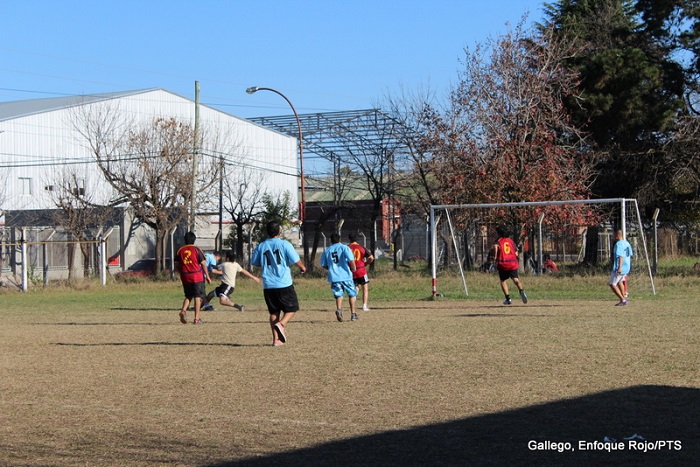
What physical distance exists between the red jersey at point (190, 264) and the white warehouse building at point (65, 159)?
80.0 ft

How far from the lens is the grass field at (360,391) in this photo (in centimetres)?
653

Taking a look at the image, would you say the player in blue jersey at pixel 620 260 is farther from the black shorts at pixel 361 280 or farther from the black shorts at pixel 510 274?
the black shorts at pixel 361 280

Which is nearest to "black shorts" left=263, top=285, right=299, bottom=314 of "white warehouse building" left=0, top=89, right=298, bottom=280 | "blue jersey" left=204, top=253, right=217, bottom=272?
"blue jersey" left=204, top=253, right=217, bottom=272

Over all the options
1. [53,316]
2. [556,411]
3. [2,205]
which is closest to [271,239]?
[556,411]

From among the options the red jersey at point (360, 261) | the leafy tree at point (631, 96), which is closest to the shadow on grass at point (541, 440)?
the red jersey at point (360, 261)

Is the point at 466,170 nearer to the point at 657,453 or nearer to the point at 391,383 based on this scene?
the point at 391,383

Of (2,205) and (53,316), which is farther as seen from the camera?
(2,205)

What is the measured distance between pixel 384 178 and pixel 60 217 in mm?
16071

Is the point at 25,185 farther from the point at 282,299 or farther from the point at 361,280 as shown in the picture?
the point at 282,299

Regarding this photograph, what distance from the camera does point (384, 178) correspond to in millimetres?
45781

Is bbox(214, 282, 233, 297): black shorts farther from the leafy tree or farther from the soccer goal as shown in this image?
the leafy tree

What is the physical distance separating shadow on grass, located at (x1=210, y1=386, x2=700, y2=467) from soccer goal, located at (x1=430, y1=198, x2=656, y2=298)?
17.1m

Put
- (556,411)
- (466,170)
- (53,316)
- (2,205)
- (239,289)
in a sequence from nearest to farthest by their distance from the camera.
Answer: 1. (556,411)
2. (53,316)
3. (239,289)
4. (466,170)
5. (2,205)

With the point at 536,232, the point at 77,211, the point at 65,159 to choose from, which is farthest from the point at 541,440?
the point at 65,159
